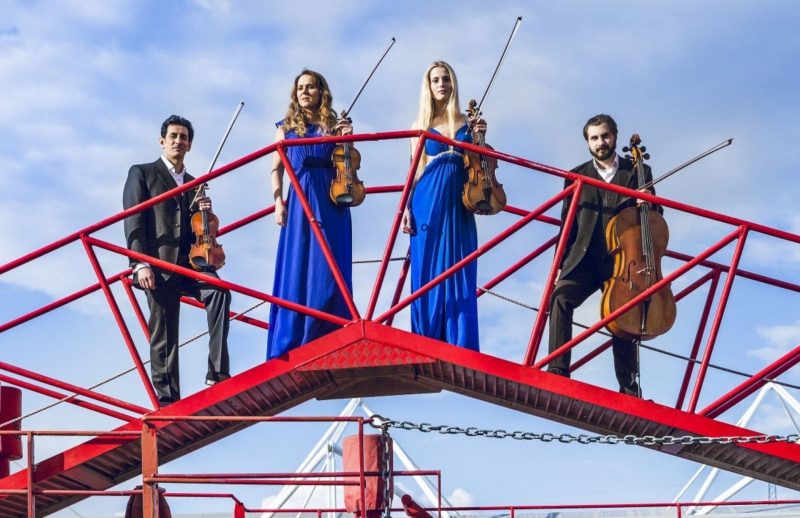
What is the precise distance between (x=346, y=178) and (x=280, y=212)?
810 mm

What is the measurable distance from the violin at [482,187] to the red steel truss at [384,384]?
1.25 ft

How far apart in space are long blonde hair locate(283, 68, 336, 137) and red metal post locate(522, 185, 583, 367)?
256 centimetres

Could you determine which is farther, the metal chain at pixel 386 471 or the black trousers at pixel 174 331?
the black trousers at pixel 174 331

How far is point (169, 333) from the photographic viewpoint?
1480 centimetres

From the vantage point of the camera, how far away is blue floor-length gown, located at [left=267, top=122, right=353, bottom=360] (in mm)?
14672

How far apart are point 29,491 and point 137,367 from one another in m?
1.63

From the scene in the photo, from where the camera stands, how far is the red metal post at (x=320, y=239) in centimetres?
1407

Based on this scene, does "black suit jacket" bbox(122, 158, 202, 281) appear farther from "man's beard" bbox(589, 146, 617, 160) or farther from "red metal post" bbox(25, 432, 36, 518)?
"man's beard" bbox(589, 146, 617, 160)

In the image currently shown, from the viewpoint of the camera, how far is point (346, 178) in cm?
1467

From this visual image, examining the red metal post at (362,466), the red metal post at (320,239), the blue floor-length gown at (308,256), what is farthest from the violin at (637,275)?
the red metal post at (362,466)

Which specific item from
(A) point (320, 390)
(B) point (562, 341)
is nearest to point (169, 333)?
(A) point (320, 390)

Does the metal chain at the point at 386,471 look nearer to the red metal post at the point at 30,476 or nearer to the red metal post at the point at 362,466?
the red metal post at the point at 362,466

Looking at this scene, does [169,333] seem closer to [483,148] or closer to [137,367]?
[137,367]

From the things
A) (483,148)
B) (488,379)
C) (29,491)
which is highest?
(483,148)
